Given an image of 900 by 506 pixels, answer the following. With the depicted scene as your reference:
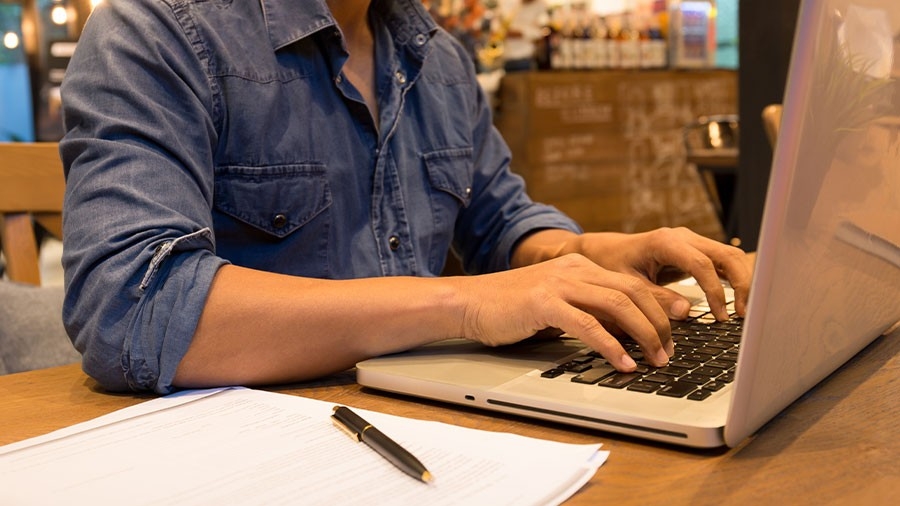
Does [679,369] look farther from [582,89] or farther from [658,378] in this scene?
[582,89]

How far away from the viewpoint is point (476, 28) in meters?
4.59

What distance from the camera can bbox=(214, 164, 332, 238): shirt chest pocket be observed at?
95cm

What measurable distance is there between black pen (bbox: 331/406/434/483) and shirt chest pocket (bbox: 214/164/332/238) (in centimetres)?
40

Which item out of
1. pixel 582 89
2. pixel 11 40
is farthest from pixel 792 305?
pixel 11 40

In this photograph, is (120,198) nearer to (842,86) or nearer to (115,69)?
(115,69)

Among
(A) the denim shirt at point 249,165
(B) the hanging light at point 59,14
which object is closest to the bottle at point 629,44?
(B) the hanging light at point 59,14

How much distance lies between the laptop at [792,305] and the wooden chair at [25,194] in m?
0.77

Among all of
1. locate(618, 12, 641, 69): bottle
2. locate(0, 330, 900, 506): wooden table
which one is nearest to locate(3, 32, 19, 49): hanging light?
locate(618, 12, 641, 69): bottle

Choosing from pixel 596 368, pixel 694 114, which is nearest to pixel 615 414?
pixel 596 368

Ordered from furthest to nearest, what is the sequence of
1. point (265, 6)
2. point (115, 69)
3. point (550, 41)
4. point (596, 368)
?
1. point (550, 41)
2. point (265, 6)
3. point (115, 69)
4. point (596, 368)

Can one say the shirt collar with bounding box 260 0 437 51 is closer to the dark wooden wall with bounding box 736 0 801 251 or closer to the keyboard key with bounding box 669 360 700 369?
the keyboard key with bounding box 669 360 700 369

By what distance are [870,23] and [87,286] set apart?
595mm

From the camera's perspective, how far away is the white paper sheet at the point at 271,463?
1.60 feet

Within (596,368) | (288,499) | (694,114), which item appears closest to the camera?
(288,499)
